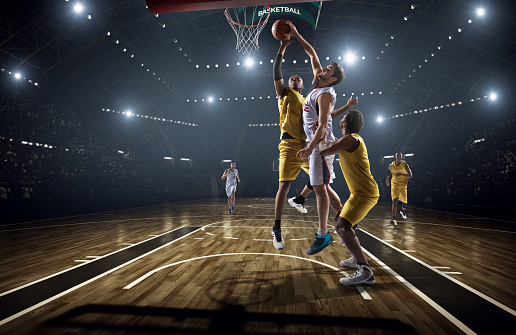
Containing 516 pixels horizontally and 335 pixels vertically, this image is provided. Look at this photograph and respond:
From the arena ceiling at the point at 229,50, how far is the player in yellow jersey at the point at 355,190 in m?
6.43

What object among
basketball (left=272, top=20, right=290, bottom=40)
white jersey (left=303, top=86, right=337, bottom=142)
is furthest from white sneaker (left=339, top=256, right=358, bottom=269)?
basketball (left=272, top=20, right=290, bottom=40)

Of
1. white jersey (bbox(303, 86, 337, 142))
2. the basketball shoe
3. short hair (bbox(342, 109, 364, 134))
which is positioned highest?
white jersey (bbox(303, 86, 337, 142))

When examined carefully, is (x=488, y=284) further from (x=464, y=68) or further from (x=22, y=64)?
(x=22, y=64)

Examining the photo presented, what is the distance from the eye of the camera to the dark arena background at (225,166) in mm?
2143

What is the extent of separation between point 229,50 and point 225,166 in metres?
10.8

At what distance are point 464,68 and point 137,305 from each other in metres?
18.1

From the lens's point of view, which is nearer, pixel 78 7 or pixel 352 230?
pixel 352 230

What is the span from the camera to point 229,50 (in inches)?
569

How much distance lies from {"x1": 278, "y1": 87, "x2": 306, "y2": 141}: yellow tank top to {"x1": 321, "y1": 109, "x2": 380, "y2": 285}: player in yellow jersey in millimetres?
519

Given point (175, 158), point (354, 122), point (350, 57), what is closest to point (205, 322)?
point (354, 122)

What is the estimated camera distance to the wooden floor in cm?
182

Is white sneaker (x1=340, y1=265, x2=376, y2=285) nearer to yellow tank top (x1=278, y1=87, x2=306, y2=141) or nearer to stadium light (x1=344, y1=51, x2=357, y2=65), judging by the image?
yellow tank top (x1=278, y1=87, x2=306, y2=141)

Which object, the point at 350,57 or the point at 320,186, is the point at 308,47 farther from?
the point at 350,57

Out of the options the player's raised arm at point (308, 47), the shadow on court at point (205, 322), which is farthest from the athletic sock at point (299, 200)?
the shadow on court at point (205, 322)
